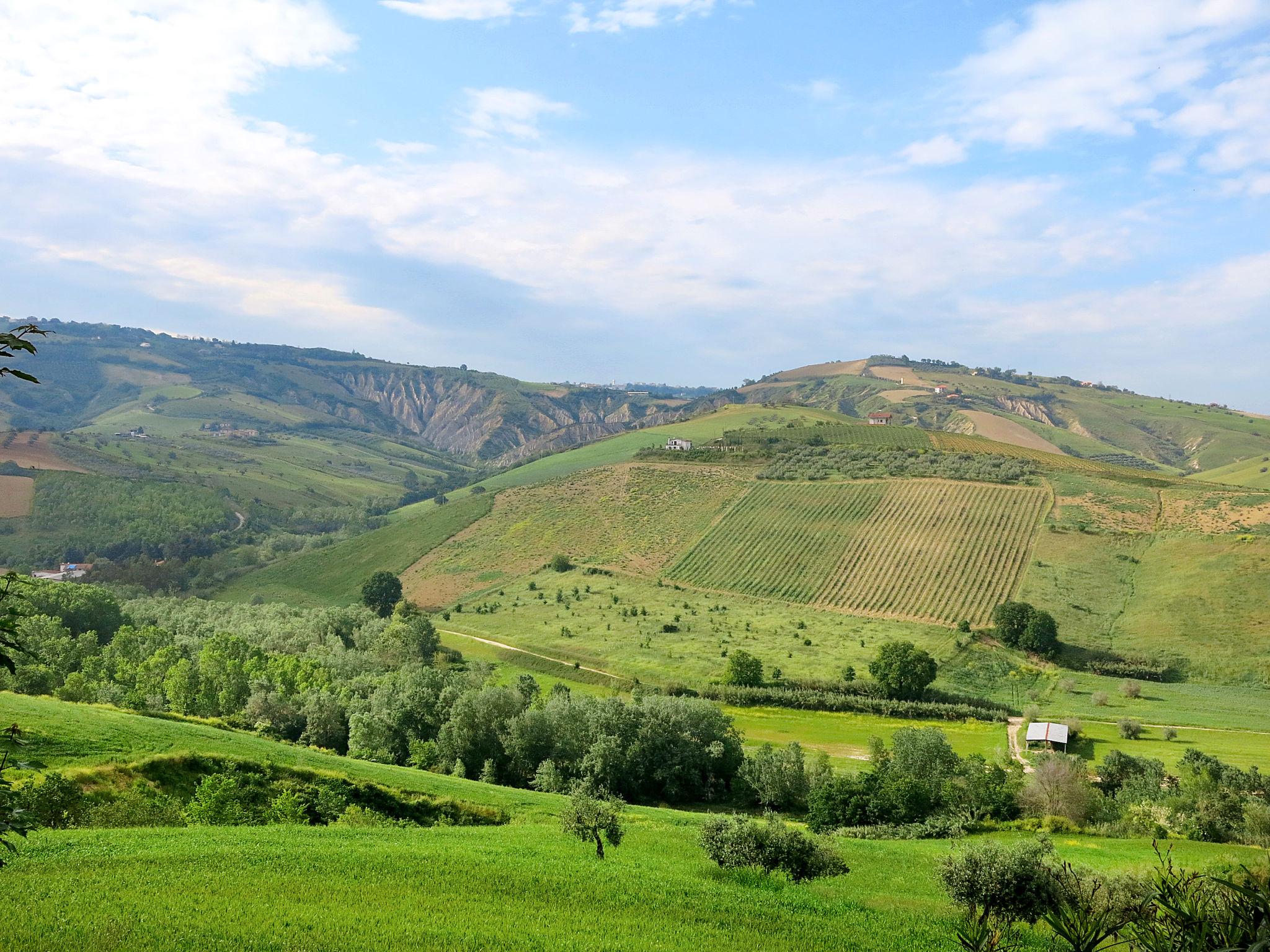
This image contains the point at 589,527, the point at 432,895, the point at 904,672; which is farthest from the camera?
the point at 589,527

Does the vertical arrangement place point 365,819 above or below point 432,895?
below

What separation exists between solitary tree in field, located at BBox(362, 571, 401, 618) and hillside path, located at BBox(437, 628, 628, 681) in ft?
51.0

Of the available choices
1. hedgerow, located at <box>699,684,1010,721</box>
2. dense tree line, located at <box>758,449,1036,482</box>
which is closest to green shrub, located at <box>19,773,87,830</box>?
hedgerow, located at <box>699,684,1010,721</box>

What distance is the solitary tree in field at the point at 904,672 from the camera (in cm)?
6638

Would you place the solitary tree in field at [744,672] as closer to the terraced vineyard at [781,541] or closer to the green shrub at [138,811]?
the terraced vineyard at [781,541]

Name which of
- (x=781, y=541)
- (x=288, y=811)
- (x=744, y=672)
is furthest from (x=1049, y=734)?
(x=781, y=541)

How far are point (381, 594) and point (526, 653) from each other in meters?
33.4

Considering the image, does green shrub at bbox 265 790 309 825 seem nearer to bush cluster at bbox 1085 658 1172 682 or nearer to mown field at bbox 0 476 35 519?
bush cluster at bbox 1085 658 1172 682

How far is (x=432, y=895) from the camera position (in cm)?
1962

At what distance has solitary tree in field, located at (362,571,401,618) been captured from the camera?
349ft

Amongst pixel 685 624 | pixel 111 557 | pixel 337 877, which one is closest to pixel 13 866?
pixel 337 877

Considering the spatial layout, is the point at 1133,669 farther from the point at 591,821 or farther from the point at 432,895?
the point at 432,895

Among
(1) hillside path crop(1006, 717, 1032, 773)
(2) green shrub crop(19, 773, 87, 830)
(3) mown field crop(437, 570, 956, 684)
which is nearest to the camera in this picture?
(2) green shrub crop(19, 773, 87, 830)

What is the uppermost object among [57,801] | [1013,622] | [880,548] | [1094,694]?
[880,548]
